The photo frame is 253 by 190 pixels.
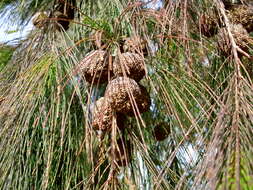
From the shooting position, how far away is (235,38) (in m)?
0.99

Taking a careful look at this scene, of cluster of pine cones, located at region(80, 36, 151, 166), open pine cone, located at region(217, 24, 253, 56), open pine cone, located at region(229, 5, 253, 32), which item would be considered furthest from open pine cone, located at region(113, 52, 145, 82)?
open pine cone, located at region(229, 5, 253, 32)

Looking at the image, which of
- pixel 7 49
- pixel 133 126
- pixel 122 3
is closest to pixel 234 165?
pixel 133 126

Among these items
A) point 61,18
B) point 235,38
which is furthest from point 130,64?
point 61,18

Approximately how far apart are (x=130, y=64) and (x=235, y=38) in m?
0.28

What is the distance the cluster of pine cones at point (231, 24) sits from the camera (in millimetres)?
1003

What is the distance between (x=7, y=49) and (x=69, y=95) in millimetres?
469

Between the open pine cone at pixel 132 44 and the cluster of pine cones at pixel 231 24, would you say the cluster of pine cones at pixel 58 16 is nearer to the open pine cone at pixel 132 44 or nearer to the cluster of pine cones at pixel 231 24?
the open pine cone at pixel 132 44

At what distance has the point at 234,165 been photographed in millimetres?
478

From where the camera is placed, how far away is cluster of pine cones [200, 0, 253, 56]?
1003 millimetres

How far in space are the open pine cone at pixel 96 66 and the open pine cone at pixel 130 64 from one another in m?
0.02

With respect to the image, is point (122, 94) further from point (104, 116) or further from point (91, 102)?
point (91, 102)

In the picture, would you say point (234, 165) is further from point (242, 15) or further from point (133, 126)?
point (242, 15)

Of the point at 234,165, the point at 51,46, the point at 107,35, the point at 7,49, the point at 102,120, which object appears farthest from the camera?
the point at 7,49

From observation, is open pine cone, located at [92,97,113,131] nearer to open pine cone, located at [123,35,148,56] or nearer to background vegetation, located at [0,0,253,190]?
background vegetation, located at [0,0,253,190]
